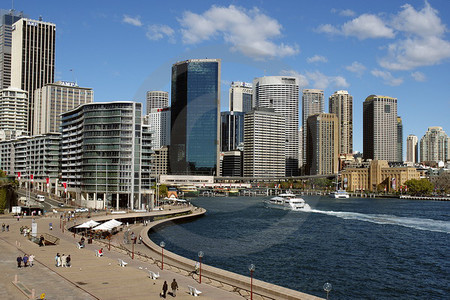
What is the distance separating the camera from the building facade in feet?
424

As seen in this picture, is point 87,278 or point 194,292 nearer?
point 194,292

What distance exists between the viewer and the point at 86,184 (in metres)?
134

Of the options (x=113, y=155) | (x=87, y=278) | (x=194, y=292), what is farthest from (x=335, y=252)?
(x=113, y=155)

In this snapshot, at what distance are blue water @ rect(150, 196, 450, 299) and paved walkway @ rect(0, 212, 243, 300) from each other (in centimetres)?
1463

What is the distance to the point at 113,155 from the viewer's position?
130 meters

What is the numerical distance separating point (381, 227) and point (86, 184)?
83.0 m

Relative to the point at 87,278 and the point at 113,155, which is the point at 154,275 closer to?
the point at 87,278

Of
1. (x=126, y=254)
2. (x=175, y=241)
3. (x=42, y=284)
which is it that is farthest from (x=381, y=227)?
(x=42, y=284)

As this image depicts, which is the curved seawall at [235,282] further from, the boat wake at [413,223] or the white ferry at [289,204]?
the white ferry at [289,204]

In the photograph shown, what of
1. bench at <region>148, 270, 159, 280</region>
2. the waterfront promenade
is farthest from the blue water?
bench at <region>148, 270, 159, 280</region>

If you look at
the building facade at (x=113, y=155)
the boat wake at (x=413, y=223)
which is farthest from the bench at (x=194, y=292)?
the building facade at (x=113, y=155)

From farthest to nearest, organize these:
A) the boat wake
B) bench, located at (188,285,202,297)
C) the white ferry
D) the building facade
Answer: the white ferry < the building facade < the boat wake < bench, located at (188,285,202,297)

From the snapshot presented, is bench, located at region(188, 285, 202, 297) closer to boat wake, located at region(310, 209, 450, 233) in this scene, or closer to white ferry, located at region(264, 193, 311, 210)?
boat wake, located at region(310, 209, 450, 233)

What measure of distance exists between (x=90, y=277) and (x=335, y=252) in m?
42.4
